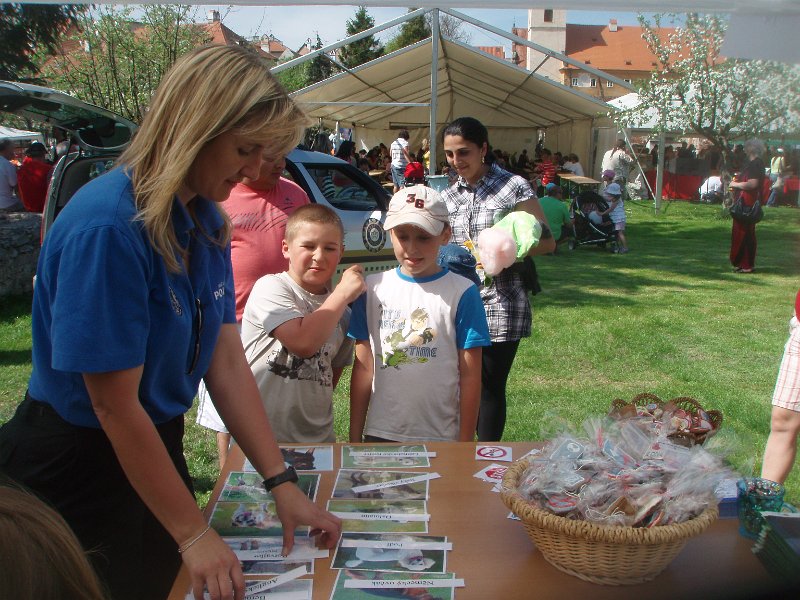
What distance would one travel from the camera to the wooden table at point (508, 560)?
128 cm

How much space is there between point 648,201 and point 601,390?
1528 centimetres

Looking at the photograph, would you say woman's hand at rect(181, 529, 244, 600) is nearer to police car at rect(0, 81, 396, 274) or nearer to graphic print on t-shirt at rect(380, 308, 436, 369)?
graphic print on t-shirt at rect(380, 308, 436, 369)

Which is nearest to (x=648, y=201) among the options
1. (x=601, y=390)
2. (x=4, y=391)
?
(x=601, y=390)

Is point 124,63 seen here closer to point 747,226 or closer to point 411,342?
point 411,342

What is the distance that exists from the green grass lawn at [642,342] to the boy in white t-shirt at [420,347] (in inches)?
26.8

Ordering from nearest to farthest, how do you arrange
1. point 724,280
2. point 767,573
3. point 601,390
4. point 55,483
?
1. point 767,573
2. point 55,483
3. point 601,390
4. point 724,280

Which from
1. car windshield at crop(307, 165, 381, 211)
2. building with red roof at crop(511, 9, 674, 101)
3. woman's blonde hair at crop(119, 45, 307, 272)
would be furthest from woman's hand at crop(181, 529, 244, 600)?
building with red roof at crop(511, 9, 674, 101)

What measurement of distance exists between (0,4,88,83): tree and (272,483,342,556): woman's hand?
4.60 ft

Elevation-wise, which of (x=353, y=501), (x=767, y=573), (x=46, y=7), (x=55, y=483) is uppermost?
(x=46, y=7)

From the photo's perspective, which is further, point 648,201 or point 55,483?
point 648,201

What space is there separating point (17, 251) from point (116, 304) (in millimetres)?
7687

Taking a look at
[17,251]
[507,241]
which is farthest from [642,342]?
[17,251]

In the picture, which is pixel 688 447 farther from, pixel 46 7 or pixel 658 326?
pixel 658 326

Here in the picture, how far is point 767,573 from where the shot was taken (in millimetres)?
848
